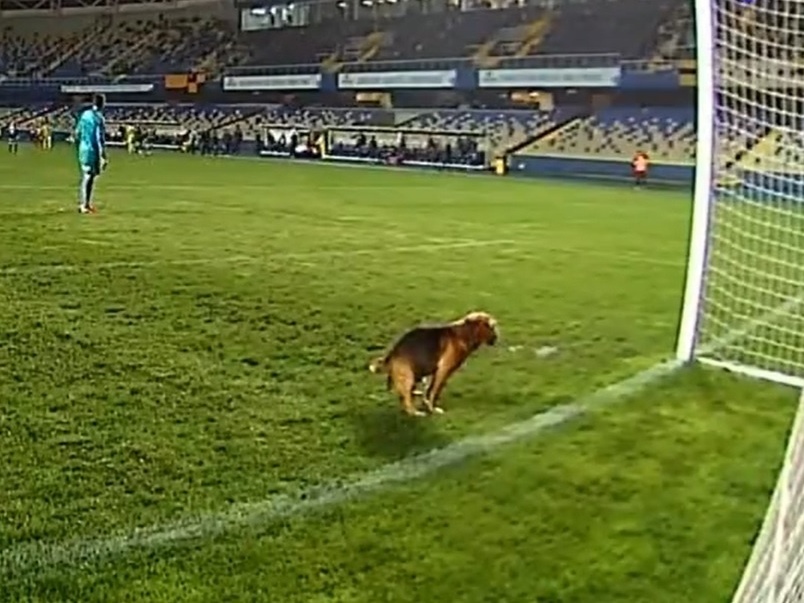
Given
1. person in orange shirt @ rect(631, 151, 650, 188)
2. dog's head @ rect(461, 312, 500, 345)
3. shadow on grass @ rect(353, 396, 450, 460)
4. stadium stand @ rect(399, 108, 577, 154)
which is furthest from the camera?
stadium stand @ rect(399, 108, 577, 154)

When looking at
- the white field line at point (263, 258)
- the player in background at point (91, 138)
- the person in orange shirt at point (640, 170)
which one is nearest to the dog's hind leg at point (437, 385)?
the white field line at point (263, 258)

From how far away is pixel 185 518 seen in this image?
169 inches

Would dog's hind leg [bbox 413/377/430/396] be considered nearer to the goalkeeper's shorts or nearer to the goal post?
the goal post

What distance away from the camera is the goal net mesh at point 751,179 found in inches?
280

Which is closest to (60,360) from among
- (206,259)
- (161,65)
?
(206,259)

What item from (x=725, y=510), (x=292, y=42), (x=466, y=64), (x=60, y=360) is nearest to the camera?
(x=725, y=510)

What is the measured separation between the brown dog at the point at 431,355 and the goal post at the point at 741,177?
184cm

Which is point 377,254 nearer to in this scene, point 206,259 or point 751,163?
point 206,259

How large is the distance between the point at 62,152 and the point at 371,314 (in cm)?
3160

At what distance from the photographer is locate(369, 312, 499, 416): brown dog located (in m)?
5.57

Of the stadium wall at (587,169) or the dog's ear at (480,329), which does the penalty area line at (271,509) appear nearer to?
the dog's ear at (480,329)

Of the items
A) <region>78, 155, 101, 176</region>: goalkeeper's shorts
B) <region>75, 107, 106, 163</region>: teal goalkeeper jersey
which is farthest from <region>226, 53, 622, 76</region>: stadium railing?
<region>75, 107, 106, 163</region>: teal goalkeeper jersey

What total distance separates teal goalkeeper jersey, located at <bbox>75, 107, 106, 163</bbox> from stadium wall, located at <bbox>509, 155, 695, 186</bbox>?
693 inches

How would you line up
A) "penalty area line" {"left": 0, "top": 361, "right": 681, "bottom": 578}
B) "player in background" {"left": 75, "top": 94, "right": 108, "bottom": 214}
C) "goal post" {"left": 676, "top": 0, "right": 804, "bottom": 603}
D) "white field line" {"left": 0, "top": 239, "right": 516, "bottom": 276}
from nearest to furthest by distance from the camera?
"penalty area line" {"left": 0, "top": 361, "right": 681, "bottom": 578}
"goal post" {"left": 676, "top": 0, "right": 804, "bottom": 603}
"white field line" {"left": 0, "top": 239, "right": 516, "bottom": 276}
"player in background" {"left": 75, "top": 94, "right": 108, "bottom": 214}
